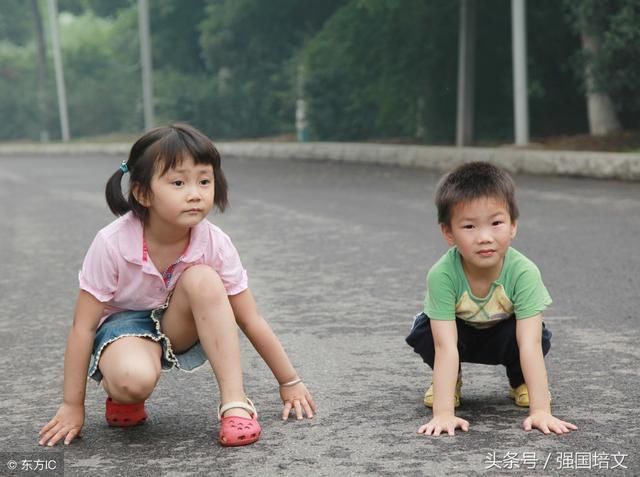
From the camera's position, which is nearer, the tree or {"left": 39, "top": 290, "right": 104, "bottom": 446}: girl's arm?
{"left": 39, "top": 290, "right": 104, "bottom": 446}: girl's arm

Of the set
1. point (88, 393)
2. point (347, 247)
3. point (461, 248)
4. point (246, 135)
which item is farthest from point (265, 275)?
point (246, 135)

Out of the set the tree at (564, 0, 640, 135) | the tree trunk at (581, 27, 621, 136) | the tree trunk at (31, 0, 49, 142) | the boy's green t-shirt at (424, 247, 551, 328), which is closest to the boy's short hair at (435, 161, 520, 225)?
the boy's green t-shirt at (424, 247, 551, 328)

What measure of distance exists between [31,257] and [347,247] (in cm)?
237

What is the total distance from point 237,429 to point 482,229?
1020 millimetres

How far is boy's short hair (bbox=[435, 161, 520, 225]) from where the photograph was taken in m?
4.14

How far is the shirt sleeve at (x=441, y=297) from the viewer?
13.9ft

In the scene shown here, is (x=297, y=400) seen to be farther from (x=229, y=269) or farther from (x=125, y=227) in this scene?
(x=125, y=227)

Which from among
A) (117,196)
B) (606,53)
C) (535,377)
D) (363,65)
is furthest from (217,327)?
(363,65)

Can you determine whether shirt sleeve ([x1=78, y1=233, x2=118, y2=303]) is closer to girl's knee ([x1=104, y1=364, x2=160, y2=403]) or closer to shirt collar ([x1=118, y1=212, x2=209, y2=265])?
shirt collar ([x1=118, y1=212, x2=209, y2=265])

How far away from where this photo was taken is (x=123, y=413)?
4.24m

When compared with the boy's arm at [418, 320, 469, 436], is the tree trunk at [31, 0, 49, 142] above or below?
above

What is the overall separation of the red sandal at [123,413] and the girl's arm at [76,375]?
175mm

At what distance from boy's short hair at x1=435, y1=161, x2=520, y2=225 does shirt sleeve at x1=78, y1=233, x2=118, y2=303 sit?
109cm

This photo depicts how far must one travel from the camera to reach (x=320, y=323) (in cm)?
634
